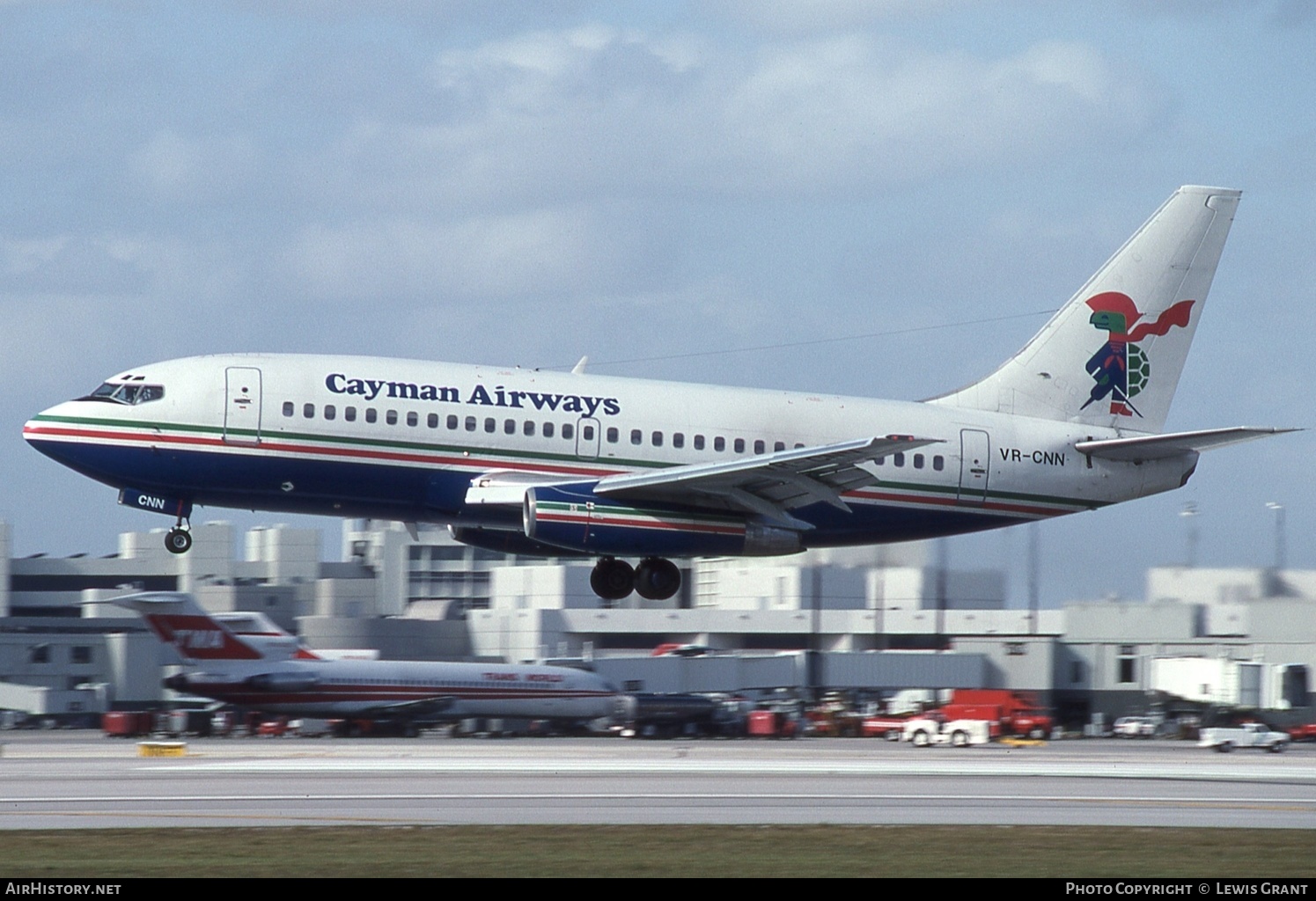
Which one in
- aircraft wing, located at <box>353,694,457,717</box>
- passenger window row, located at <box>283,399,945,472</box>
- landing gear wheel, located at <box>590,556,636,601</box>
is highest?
passenger window row, located at <box>283,399,945,472</box>

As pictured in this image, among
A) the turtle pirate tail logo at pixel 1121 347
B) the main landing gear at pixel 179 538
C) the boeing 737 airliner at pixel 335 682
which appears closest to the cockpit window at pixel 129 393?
the main landing gear at pixel 179 538

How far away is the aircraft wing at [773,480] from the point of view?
42.1 metres

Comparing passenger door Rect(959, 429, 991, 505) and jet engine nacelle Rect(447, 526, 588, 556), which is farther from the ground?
passenger door Rect(959, 429, 991, 505)

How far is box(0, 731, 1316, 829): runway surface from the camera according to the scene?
1490 inches

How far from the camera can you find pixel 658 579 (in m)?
47.0

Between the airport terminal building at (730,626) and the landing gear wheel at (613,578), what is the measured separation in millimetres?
28080

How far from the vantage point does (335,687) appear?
230ft

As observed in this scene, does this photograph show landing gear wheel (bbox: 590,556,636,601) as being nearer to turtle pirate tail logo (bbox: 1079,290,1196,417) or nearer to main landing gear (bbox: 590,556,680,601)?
main landing gear (bbox: 590,556,680,601)

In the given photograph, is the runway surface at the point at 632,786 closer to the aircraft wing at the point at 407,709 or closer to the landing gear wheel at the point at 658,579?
the landing gear wheel at the point at 658,579

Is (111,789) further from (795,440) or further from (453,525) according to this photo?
(795,440)

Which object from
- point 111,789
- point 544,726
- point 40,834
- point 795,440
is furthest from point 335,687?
point 40,834

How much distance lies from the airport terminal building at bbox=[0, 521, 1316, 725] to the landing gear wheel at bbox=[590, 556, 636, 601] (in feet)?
92.1

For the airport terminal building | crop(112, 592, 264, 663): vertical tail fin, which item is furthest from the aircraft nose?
the airport terminal building

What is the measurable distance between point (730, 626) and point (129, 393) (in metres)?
83.1
